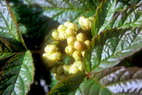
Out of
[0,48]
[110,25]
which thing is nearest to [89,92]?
[110,25]

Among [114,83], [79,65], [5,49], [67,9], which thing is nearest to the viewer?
[114,83]

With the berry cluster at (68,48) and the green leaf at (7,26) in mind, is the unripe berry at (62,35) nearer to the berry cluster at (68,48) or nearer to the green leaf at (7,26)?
the berry cluster at (68,48)

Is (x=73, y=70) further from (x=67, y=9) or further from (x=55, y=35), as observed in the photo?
(x=67, y=9)

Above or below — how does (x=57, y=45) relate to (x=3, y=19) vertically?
below

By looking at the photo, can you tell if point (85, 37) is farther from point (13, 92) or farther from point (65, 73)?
point (13, 92)

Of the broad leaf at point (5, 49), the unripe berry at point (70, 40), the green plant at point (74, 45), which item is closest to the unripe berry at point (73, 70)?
the green plant at point (74, 45)

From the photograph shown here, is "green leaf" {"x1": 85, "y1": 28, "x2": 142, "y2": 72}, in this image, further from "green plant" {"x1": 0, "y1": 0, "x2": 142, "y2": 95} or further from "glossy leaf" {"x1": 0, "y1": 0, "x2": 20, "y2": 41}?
"glossy leaf" {"x1": 0, "y1": 0, "x2": 20, "y2": 41}

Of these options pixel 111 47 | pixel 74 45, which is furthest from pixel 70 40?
pixel 111 47
